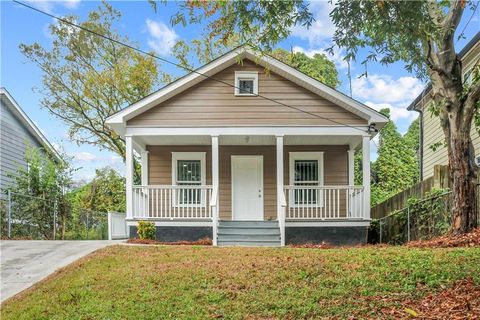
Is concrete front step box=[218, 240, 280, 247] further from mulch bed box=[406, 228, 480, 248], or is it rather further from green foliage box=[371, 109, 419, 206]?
green foliage box=[371, 109, 419, 206]

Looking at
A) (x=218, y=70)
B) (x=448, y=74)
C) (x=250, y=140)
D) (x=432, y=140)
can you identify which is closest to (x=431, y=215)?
(x=448, y=74)

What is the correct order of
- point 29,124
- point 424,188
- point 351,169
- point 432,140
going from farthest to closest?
point 29,124 < point 432,140 < point 351,169 < point 424,188

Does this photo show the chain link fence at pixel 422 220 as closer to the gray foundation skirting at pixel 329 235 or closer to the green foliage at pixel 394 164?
the gray foundation skirting at pixel 329 235

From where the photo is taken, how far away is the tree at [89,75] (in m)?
22.0

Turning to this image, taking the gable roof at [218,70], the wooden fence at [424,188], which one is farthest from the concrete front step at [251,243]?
the gable roof at [218,70]

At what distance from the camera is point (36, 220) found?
49.9 ft

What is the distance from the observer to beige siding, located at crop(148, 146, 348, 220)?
14.2 m

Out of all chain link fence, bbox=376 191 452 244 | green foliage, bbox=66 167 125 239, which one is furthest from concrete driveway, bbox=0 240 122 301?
green foliage, bbox=66 167 125 239

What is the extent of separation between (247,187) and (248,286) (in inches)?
337

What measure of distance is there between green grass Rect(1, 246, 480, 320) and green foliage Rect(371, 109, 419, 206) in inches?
781

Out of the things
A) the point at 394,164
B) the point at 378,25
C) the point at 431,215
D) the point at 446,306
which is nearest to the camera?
the point at 446,306

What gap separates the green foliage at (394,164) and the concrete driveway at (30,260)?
19.1 metres

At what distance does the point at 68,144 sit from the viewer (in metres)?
22.7

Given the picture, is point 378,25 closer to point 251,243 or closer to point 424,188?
point 424,188
